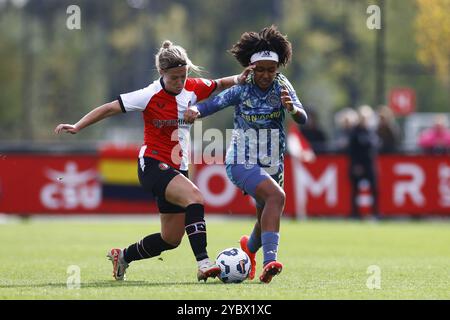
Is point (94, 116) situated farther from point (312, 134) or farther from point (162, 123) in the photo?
point (312, 134)

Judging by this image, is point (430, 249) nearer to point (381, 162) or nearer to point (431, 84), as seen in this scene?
point (381, 162)

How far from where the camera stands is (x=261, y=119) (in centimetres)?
1055

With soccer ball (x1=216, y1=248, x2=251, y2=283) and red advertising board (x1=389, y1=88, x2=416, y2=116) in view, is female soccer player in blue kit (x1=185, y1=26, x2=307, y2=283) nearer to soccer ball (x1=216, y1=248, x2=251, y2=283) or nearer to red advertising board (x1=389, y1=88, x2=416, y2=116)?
soccer ball (x1=216, y1=248, x2=251, y2=283)

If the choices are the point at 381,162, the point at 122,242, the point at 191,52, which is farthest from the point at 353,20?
the point at 122,242

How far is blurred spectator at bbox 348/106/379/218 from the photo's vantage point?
915 inches

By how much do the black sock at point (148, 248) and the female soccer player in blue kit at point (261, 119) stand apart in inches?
34.0

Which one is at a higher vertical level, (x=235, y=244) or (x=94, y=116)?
(x=94, y=116)

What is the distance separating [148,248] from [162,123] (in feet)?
3.90

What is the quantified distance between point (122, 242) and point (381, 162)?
918cm

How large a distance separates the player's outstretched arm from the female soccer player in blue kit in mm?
750

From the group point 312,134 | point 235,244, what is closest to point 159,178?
point 235,244

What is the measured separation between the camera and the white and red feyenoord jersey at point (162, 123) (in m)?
10.5

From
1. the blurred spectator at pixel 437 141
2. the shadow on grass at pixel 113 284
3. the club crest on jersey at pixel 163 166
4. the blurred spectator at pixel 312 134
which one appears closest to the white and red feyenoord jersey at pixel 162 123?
the club crest on jersey at pixel 163 166

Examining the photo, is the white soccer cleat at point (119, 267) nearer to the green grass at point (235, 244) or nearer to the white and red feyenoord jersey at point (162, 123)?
the green grass at point (235, 244)
